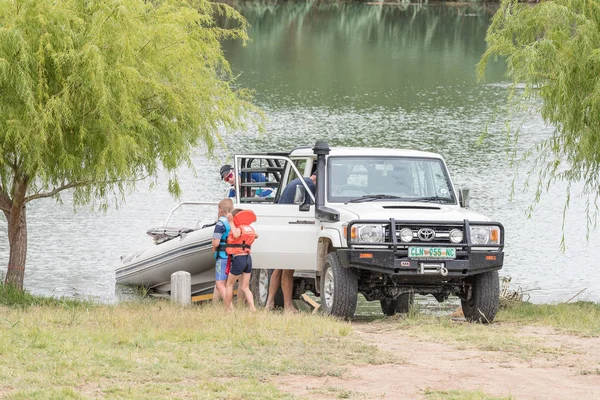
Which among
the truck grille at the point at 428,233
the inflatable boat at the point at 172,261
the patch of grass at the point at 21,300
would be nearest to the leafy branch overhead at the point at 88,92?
the inflatable boat at the point at 172,261

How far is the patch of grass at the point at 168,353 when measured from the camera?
7895 mm

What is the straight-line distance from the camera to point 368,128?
42.7 metres

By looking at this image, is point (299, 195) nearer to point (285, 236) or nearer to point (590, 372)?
point (285, 236)

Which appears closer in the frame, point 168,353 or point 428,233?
point 168,353

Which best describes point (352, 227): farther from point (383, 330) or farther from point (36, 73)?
point (36, 73)

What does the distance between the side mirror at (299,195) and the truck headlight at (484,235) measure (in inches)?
85.7

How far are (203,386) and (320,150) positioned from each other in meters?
5.47

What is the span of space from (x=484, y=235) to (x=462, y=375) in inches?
144

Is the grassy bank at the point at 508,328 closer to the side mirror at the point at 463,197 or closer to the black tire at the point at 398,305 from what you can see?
the black tire at the point at 398,305

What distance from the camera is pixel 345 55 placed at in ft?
222

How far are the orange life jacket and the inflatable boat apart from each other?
7.88 feet

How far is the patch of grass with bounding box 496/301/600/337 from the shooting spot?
11797 mm

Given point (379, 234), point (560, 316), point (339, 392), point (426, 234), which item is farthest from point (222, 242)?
point (339, 392)

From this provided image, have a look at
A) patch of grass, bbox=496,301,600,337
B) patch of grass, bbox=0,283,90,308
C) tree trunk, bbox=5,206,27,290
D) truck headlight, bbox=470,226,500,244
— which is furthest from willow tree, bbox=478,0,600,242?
tree trunk, bbox=5,206,27,290
